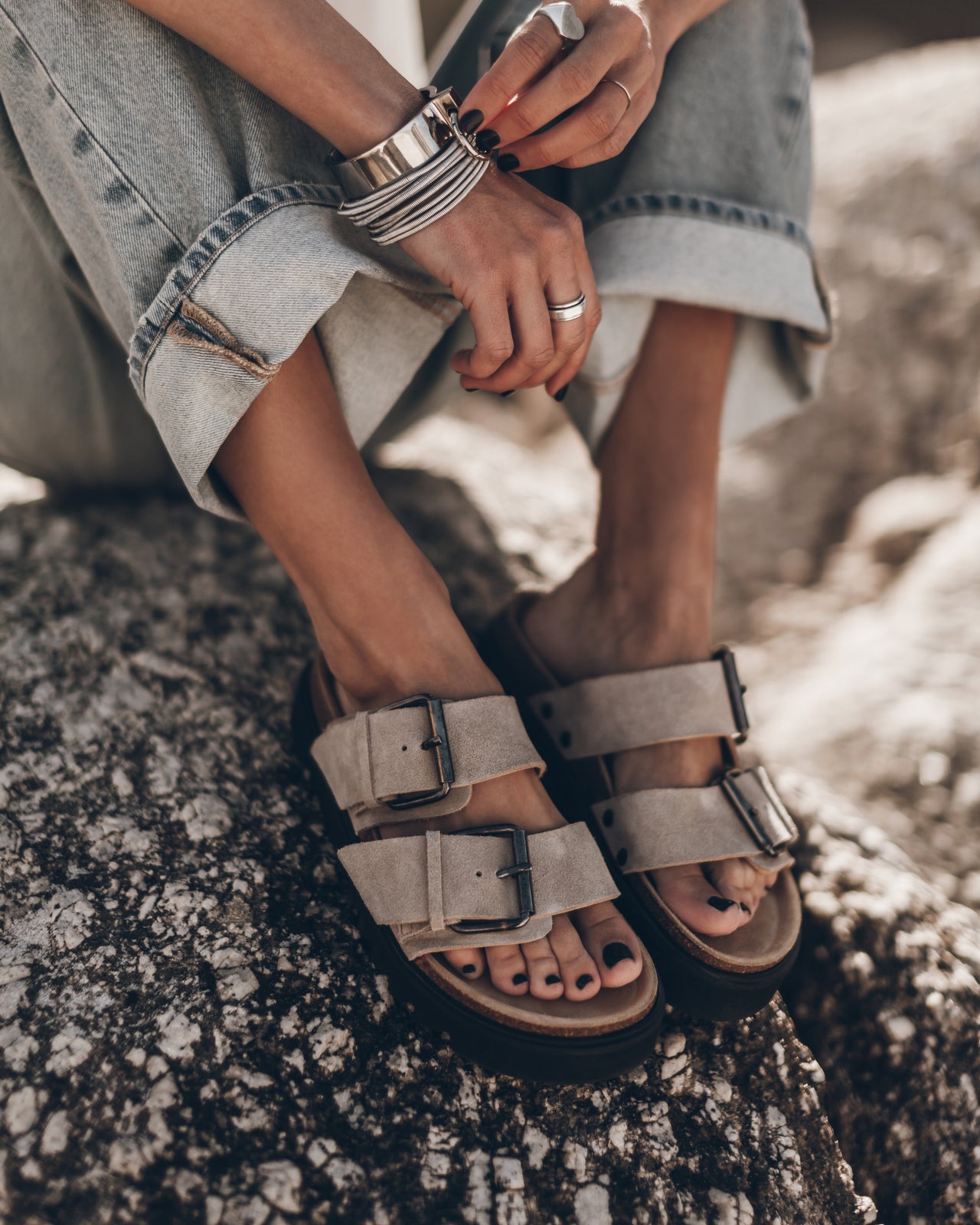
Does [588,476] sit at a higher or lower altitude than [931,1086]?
higher

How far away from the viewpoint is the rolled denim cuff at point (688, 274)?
92 centimetres

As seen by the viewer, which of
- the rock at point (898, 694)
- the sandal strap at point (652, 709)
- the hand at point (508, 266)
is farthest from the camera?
the rock at point (898, 694)

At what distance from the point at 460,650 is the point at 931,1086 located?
0.63m

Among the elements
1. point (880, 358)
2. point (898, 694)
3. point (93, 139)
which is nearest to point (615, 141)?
point (93, 139)

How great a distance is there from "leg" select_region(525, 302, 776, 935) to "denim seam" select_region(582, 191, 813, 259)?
100 millimetres

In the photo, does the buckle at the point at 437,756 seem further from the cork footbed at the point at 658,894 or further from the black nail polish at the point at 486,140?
the black nail polish at the point at 486,140

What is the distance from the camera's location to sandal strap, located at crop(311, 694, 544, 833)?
0.77 m

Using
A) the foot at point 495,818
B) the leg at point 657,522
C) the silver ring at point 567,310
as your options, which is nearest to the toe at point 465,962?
the foot at point 495,818

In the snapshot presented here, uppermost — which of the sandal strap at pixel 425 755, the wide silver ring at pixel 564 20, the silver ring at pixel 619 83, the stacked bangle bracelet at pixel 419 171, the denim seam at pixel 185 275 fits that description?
the wide silver ring at pixel 564 20

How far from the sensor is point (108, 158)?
2.39 feet

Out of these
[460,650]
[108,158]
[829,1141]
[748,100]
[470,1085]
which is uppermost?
[748,100]

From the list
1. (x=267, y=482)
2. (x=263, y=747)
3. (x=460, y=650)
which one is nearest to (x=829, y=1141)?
(x=460, y=650)

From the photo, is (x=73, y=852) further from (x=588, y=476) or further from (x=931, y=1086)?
(x=588, y=476)

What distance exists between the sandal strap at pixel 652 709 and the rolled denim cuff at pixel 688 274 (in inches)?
13.5
